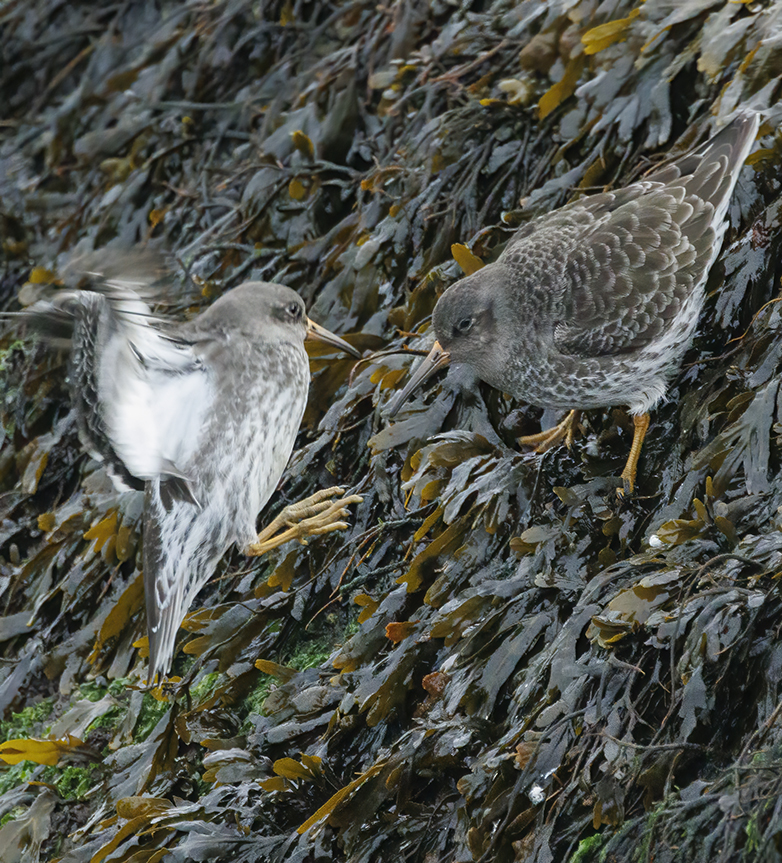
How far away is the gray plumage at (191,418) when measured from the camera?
314cm

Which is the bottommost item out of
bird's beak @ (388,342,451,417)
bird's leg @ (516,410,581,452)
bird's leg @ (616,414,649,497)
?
bird's leg @ (516,410,581,452)

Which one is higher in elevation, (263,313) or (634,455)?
(263,313)

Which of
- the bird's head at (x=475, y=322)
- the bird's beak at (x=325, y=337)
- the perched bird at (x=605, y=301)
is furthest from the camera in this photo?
the bird's beak at (x=325, y=337)

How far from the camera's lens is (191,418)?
11.2ft

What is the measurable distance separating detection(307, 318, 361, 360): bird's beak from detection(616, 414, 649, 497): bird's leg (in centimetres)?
113

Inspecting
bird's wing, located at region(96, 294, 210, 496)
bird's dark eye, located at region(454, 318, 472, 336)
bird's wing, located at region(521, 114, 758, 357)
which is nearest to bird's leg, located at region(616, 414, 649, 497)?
bird's wing, located at region(521, 114, 758, 357)

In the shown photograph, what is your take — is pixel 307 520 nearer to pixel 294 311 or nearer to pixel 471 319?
pixel 294 311

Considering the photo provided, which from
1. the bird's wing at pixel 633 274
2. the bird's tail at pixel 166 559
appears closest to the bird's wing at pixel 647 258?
the bird's wing at pixel 633 274

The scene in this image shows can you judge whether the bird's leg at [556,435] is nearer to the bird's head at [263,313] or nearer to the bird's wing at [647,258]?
the bird's wing at [647,258]

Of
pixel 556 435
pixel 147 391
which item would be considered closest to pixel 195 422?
pixel 147 391

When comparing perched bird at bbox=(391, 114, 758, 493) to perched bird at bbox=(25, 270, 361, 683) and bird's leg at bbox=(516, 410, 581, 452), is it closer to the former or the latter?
bird's leg at bbox=(516, 410, 581, 452)

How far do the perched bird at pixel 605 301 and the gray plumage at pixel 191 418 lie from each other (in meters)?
0.50

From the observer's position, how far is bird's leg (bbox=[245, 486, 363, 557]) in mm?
3531

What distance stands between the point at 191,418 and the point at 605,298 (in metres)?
1.36
